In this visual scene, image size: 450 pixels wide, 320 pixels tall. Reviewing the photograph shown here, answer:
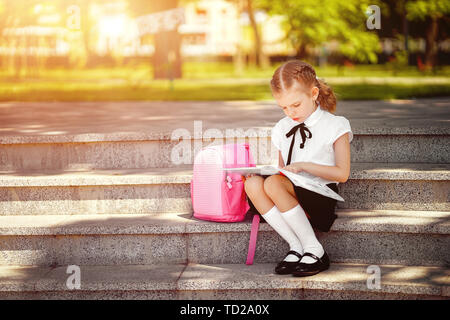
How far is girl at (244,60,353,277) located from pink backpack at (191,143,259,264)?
4.8 inches

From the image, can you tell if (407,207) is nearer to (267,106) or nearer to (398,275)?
(398,275)

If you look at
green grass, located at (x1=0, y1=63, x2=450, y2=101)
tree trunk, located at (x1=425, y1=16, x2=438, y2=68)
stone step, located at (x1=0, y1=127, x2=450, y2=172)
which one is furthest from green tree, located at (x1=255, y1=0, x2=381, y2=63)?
stone step, located at (x1=0, y1=127, x2=450, y2=172)

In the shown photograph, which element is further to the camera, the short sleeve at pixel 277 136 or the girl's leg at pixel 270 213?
the short sleeve at pixel 277 136

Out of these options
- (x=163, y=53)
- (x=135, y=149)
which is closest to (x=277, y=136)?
(x=135, y=149)

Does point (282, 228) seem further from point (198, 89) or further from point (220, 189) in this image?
point (198, 89)

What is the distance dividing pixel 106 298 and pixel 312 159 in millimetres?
1391

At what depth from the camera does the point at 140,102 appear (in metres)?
7.36

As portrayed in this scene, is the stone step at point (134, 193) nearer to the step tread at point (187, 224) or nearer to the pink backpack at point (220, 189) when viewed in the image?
the step tread at point (187, 224)

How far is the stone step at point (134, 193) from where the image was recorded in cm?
337

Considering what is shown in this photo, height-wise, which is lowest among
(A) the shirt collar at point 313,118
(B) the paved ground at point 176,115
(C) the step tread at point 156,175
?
(C) the step tread at point 156,175

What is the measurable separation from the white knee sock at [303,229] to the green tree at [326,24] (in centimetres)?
1529

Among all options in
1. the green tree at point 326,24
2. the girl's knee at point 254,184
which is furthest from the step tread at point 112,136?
the green tree at point 326,24
